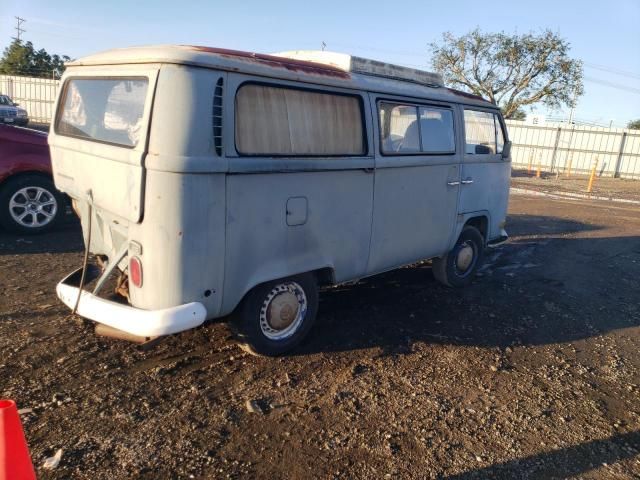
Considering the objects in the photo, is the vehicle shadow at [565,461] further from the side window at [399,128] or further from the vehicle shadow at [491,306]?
the side window at [399,128]

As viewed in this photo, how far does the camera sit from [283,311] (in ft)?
12.9

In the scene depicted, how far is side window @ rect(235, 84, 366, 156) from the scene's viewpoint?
11.1ft

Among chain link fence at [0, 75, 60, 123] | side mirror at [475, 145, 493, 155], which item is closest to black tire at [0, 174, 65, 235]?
side mirror at [475, 145, 493, 155]

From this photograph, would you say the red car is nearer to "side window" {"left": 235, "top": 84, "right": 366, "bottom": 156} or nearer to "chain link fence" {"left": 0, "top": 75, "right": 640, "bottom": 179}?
"side window" {"left": 235, "top": 84, "right": 366, "bottom": 156}

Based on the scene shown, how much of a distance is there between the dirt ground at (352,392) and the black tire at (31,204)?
1115 mm

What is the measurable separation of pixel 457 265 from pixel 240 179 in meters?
3.52

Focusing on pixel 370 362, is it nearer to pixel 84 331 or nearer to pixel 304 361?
pixel 304 361

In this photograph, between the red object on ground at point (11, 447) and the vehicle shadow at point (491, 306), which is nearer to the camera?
the red object on ground at point (11, 447)

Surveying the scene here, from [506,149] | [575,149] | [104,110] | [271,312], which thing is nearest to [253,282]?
[271,312]

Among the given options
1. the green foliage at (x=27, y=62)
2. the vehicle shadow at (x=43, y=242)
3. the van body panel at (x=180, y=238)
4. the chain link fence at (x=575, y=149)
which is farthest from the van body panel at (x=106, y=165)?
the green foliage at (x=27, y=62)

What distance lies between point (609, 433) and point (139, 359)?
3415 mm

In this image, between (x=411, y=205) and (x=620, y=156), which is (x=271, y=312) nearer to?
(x=411, y=205)

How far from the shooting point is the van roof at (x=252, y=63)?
10.2 feet

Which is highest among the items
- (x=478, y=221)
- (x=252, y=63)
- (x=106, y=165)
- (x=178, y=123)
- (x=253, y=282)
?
(x=252, y=63)
